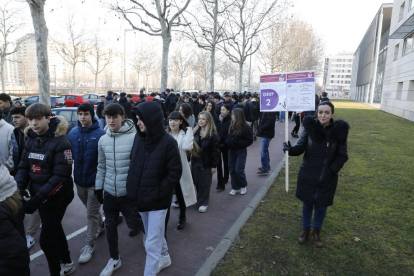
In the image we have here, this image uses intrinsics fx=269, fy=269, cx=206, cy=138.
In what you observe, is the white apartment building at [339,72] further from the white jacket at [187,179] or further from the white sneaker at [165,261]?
the white sneaker at [165,261]

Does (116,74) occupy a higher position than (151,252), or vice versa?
(116,74)

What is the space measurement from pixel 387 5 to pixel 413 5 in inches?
880

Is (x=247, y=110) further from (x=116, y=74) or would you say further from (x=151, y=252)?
(x=116, y=74)

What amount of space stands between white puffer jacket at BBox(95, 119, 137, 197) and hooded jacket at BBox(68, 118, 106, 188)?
28 centimetres

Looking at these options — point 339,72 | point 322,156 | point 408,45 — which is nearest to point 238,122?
point 322,156

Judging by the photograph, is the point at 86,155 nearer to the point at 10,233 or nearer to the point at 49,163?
the point at 49,163

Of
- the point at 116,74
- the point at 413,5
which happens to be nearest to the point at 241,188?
the point at 413,5

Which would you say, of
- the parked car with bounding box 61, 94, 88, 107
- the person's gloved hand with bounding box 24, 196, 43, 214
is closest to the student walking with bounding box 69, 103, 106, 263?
the person's gloved hand with bounding box 24, 196, 43, 214

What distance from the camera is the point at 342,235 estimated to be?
425 centimetres

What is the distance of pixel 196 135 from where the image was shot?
16.8 feet

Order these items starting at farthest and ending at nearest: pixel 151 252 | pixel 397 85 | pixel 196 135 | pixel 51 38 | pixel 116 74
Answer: pixel 116 74 < pixel 51 38 < pixel 397 85 < pixel 196 135 < pixel 151 252

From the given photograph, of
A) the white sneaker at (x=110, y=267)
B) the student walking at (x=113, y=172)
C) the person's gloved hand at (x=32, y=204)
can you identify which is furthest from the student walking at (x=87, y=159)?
the person's gloved hand at (x=32, y=204)

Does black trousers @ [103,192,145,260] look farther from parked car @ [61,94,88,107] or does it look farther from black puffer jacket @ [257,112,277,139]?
parked car @ [61,94,88,107]

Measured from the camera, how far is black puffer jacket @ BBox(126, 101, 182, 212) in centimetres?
277
